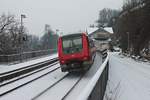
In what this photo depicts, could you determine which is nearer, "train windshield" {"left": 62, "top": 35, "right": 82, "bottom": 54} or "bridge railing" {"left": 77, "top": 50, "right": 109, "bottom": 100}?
"bridge railing" {"left": 77, "top": 50, "right": 109, "bottom": 100}

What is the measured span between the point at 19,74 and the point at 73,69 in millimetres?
4073

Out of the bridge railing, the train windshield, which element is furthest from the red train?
the bridge railing

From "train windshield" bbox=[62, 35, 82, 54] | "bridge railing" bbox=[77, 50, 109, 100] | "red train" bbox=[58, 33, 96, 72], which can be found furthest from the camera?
"train windshield" bbox=[62, 35, 82, 54]

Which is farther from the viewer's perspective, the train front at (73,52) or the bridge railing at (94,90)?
the train front at (73,52)

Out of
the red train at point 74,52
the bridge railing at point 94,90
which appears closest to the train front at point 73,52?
the red train at point 74,52

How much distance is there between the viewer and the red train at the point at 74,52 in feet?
77.6

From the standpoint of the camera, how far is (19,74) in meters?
25.1

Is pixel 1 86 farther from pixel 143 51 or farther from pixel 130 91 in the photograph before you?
pixel 143 51

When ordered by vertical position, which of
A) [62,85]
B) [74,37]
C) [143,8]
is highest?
[143,8]

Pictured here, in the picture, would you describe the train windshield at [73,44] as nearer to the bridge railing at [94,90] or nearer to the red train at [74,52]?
the red train at [74,52]

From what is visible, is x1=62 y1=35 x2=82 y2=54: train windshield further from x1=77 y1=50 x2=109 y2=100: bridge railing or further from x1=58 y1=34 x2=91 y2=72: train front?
x1=77 y1=50 x2=109 y2=100: bridge railing

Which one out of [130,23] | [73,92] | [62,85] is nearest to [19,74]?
[62,85]

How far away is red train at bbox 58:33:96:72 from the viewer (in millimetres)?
23641

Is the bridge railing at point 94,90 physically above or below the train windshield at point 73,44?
below
